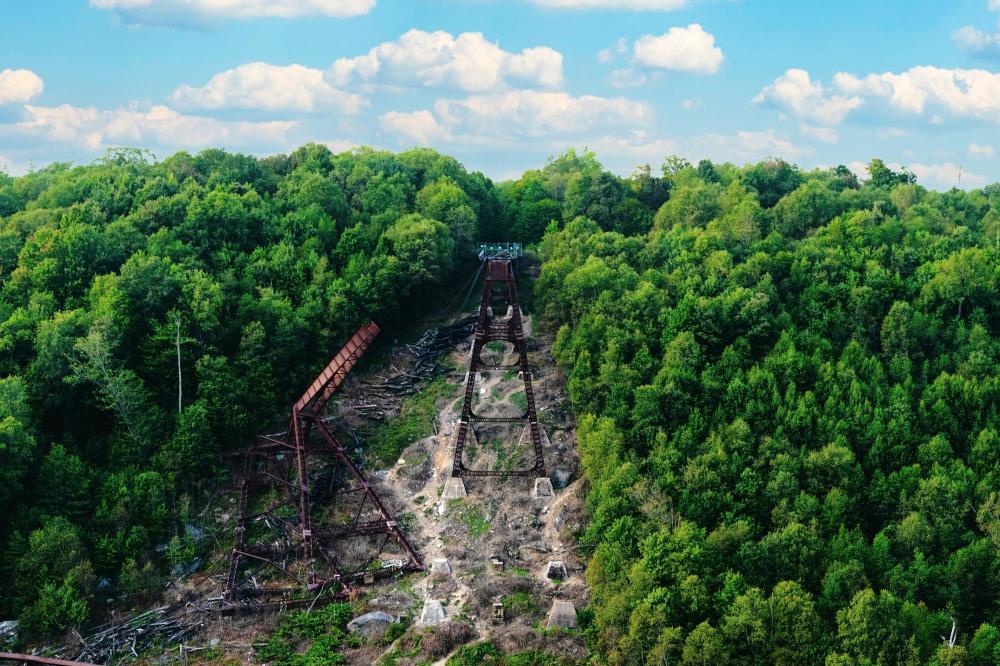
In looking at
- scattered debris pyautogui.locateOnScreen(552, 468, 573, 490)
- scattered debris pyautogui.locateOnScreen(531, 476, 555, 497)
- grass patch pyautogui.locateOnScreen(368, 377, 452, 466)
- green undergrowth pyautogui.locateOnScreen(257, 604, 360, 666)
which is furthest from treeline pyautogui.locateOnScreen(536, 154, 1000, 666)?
green undergrowth pyautogui.locateOnScreen(257, 604, 360, 666)

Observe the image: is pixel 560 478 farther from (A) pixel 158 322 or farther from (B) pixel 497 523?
(A) pixel 158 322

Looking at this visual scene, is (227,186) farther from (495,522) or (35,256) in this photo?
(495,522)

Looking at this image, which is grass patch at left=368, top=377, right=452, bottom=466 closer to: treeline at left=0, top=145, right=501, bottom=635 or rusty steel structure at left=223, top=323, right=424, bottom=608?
rusty steel structure at left=223, top=323, right=424, bottom=608

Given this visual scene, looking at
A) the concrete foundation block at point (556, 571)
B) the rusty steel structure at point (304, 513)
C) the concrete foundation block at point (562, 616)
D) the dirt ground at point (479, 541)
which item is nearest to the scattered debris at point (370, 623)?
the dirt ground at point (479, 541)

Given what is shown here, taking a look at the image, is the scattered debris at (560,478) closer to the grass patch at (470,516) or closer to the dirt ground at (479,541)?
the dirt ground at (479,541)

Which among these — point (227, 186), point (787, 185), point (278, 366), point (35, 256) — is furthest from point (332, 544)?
point (787, 185)

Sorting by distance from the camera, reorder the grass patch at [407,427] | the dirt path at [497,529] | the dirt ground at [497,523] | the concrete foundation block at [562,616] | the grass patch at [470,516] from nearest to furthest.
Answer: the concrete foundation block at [562,616] → the dirt path at [497,529] → the dirt ground at [497,523] → the grass patch at [470,516] → the grass patch at [407,427]

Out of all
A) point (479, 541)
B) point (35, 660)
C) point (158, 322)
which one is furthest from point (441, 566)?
point (158, 322)
